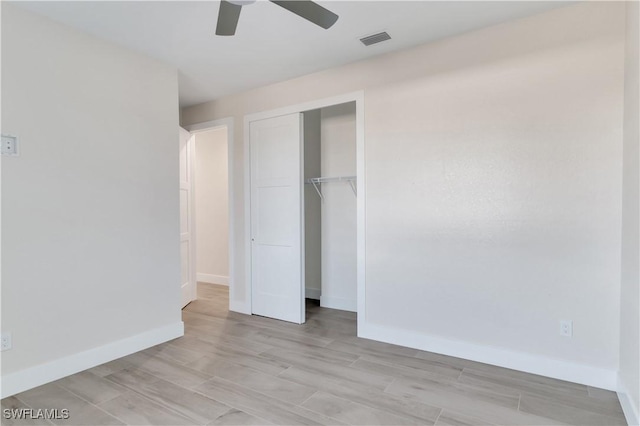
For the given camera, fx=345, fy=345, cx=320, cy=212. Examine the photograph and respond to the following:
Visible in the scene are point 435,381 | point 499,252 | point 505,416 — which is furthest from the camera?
point 499,252

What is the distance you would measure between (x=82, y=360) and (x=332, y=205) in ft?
9.68

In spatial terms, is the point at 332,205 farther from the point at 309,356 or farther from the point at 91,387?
the point at 91,387

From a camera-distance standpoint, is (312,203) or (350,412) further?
(312,203)

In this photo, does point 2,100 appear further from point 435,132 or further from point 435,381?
point 435,381

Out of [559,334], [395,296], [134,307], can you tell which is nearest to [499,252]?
[559,334]

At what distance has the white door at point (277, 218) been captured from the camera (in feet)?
12.3

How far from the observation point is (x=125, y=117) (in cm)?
300

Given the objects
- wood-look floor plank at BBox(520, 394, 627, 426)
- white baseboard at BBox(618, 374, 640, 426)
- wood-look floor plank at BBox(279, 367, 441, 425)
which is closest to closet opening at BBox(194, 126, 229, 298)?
wood-look floor plank at BBox(279, 367, 441, 425)

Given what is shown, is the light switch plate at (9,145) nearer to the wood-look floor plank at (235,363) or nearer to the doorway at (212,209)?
the wood-look floor plank at (235,363)

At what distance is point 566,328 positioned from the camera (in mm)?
2443

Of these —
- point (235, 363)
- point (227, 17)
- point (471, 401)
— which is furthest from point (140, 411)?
point (227, 17)

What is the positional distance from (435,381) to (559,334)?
0.95m

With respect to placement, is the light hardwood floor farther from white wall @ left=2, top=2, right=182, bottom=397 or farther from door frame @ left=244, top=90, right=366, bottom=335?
door frame @ left=244, top=90, right=366, bottom=335

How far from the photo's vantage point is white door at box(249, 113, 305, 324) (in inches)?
148
